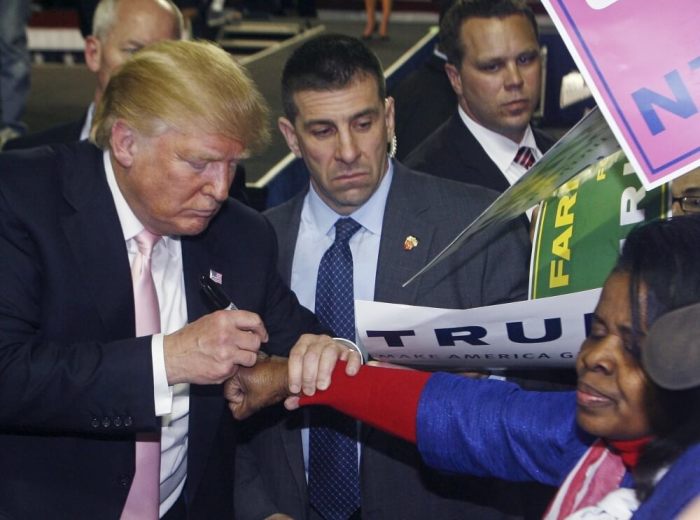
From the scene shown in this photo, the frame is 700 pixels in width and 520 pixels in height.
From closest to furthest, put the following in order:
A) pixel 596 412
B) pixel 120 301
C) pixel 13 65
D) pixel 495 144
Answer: pixel 596 412 → pixel 120 301 → pixel 495 144 → pixel 13 65

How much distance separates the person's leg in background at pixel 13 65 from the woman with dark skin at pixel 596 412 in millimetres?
5678

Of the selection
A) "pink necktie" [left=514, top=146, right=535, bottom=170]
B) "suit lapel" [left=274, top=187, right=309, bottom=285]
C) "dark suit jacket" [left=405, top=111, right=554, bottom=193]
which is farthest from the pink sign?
"pink necktie" [left=514, top=146, right=535, bottom=170]

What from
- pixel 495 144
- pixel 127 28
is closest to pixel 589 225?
pixel 495 144

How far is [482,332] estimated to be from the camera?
2.29m

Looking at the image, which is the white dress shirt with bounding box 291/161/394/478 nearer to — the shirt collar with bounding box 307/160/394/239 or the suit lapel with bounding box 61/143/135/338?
the shirt collar with bounding box 307/160/394/239

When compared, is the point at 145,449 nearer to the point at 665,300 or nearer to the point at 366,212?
the point at 366,212

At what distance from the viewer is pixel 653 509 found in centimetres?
154

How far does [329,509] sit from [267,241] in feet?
2.16

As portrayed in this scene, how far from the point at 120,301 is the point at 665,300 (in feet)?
3.80

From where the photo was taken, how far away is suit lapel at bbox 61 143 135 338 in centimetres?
239

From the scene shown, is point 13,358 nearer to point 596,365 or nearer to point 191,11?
point 596,365

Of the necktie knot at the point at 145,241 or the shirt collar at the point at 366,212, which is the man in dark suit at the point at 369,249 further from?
the necktie knot at the point at 145,241

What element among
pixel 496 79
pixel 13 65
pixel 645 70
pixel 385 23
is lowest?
pixel 645 70

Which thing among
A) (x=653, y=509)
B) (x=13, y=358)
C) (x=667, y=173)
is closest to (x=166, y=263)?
(x=13, y=358)
